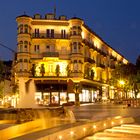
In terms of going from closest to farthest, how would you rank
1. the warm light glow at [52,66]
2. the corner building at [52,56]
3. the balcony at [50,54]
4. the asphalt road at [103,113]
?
the asphalt road at [103,113]
the corner building at [52,56]
the balcony at [50,54]
the warm light glow at [52,66]

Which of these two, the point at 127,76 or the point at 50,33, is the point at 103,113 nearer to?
the point at 50,33

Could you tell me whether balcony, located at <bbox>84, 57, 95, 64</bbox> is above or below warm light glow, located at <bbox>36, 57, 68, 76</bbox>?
above

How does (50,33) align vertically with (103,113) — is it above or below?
above

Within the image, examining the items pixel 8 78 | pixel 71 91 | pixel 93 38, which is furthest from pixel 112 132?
pixel 8 78

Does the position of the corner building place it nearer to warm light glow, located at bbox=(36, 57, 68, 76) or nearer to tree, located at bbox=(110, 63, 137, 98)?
warm light glow, located at bbox=(36, 57, 68, 76)

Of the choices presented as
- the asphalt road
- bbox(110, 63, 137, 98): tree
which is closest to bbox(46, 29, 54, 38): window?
bbox(110, 63, 137, 98): tree

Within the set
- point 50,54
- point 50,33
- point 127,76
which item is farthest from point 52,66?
point 127,76

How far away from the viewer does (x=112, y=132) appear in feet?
51.6

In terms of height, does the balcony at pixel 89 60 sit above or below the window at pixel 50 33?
below

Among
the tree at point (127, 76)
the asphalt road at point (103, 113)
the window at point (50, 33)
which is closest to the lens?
the asphalt road at point (103, 113)

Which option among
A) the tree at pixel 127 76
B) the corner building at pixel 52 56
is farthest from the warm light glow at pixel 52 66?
the tree at pixel 127 76

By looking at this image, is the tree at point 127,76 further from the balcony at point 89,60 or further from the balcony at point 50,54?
the balcony at point 50,54

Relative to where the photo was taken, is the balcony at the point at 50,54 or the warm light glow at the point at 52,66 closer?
the balcony at the point at 50,54

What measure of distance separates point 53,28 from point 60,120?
5234 centimetres
